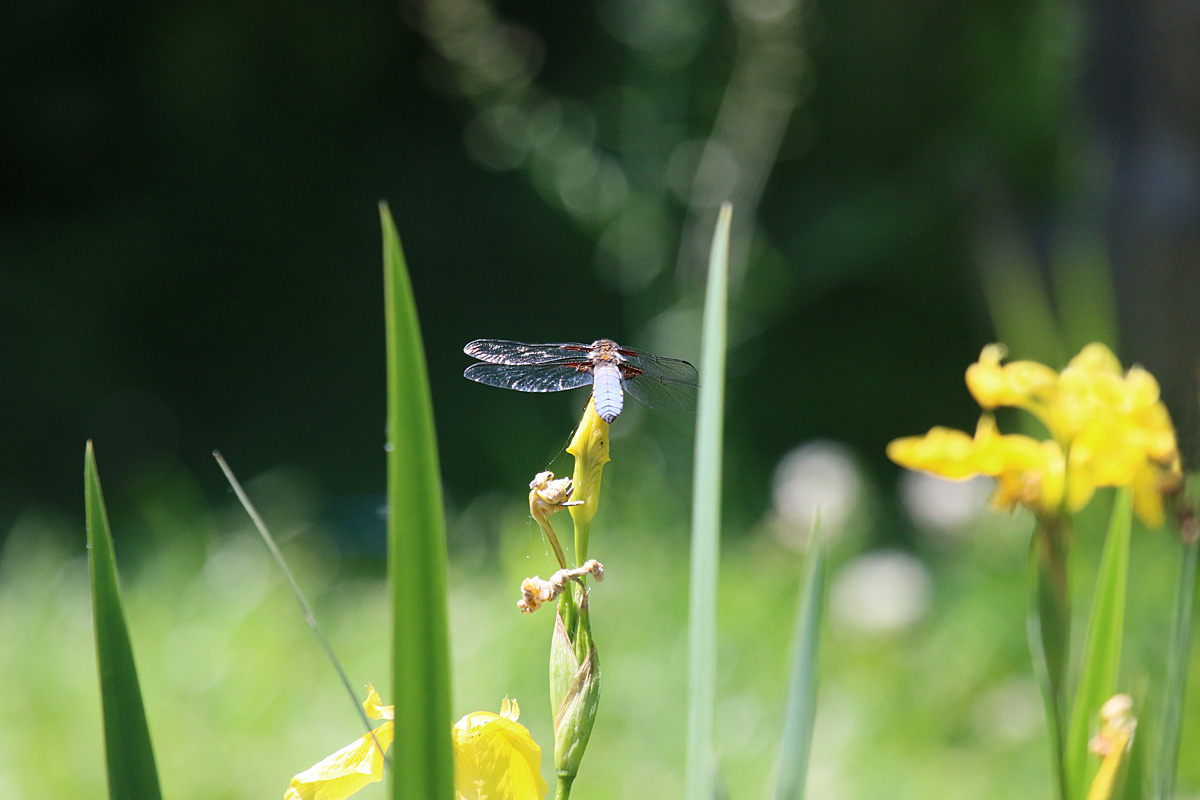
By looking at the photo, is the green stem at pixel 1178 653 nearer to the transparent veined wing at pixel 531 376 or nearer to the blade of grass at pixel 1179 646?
the blade of grass at pixel 1179 646

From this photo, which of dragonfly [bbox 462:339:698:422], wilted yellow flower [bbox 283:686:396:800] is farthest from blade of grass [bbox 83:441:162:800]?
dragonfly [bbox 462:339:698:422]

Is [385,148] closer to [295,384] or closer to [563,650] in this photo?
[295,384]

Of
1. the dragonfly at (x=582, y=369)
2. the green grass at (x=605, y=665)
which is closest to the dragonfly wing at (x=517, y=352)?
the dragonfly at (x=582, y=369)

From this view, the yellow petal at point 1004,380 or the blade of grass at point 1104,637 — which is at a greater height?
the yellow petal at point 1004,380

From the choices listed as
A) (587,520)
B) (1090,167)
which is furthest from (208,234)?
(587,520)

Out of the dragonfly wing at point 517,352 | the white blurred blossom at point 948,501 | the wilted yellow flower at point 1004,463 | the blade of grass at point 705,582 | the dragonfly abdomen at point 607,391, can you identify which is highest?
the white blurred blossom at point 948,501

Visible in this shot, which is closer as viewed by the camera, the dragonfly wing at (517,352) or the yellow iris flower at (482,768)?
the yellow iris flower at (482,768)

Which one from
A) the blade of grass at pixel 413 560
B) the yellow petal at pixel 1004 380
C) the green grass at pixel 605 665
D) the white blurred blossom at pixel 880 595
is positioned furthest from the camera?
the white blurred blossom at pixel 880 595
